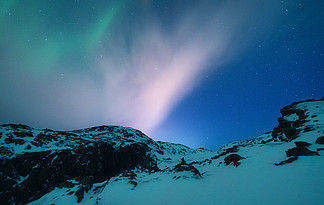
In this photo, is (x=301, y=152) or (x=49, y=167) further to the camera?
(x=49, y=167)

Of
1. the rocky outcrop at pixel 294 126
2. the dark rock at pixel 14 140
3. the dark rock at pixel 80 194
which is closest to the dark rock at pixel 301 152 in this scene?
the rocky outcrop at pixel 294 126

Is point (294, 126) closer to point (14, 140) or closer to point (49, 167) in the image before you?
point (49, 167)

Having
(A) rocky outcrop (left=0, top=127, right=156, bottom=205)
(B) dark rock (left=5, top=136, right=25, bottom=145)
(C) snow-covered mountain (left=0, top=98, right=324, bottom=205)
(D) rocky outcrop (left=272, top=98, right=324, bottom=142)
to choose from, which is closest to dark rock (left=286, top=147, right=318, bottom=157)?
(C) snow-covered mountain (left=0, top=98, right=324, bottom=205)

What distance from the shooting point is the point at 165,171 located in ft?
65.2

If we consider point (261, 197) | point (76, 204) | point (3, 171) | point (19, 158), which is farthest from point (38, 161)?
point (261, 197)

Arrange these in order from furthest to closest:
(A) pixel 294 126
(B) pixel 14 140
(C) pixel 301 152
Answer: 1. (B) pixel 14 140
2. (A) pixel 294 126
3. (C) pixel 301 152

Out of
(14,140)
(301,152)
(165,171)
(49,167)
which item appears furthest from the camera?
(14,140)

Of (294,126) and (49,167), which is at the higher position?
(294,126)

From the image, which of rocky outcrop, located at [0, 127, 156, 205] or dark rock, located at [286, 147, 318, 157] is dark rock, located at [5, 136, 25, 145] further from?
dark rock, located at [286, 147, 318, 157]

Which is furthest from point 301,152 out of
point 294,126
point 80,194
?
point 80,194

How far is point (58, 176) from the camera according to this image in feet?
85.8

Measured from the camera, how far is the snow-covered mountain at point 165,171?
7.06m

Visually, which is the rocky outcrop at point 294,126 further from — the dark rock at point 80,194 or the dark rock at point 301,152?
the dark rock at point 80,194

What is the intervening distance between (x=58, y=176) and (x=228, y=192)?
32.8 m
